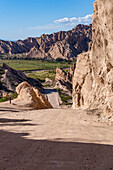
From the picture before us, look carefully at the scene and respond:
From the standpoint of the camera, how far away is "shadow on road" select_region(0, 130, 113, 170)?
6752 mm

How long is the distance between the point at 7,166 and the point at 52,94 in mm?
60057

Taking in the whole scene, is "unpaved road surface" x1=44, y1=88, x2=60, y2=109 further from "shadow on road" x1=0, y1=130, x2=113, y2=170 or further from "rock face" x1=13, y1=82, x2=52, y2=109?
"shadow on road" x1=0, y1=130, x2=113, y2=170

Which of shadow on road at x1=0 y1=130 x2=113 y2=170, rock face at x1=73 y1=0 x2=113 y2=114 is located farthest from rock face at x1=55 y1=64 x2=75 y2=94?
shadow on road at x1=0 y1=130 x2=113 y2=170

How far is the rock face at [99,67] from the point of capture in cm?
1539

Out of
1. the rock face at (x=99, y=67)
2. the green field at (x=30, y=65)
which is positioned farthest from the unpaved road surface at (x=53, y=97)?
the green field at (x=30, y=65)

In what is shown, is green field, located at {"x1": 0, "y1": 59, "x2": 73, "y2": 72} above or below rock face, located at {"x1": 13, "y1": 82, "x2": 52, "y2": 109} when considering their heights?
above

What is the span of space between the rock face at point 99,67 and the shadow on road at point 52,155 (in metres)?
7.73

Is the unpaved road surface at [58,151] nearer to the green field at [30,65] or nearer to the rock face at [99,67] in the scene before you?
the rock face at [99,67]

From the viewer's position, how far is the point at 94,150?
28.3ft

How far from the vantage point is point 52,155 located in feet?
25.9

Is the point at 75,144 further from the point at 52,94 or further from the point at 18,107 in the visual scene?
the point at 52,94

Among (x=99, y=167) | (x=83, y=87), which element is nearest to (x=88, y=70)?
(x=83, y=87)

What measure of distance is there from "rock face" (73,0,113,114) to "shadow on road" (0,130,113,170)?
25.4ft

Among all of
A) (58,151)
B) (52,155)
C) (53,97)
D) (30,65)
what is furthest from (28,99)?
(30,65)
